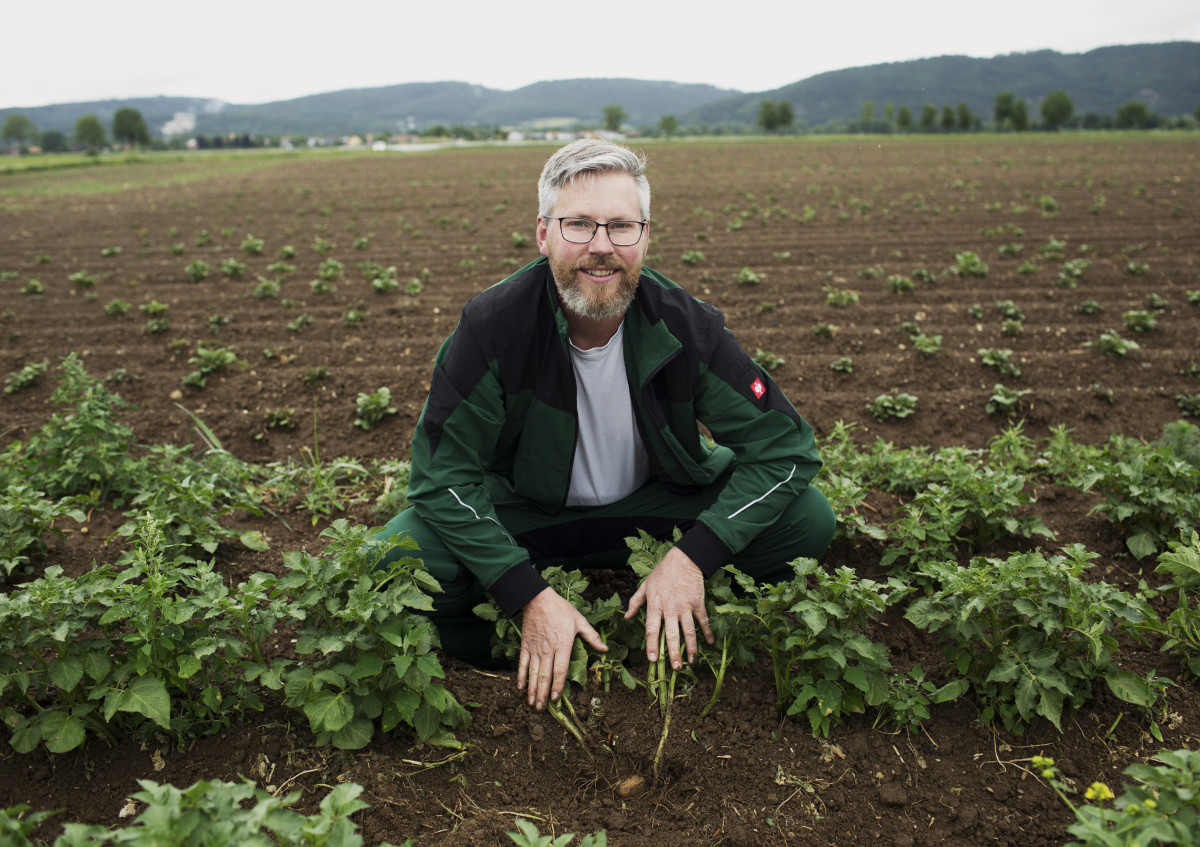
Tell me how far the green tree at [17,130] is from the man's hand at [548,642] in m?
189

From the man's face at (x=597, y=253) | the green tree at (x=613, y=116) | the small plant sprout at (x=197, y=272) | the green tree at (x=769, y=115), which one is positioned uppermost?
the green tree at (x=613, y=116)

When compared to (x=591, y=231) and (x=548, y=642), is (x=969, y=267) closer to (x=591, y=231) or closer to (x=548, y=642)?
(x=591, y=231)

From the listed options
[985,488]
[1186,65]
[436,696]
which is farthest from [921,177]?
[1186,65]

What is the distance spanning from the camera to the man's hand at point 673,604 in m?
2.51

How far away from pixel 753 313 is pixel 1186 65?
234 m

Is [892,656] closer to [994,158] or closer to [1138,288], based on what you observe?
[1138,288]

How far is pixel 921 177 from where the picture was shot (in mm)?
20812

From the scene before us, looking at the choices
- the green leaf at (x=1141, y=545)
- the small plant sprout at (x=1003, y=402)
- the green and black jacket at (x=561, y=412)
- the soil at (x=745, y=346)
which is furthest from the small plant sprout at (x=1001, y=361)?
the green and black jacket at (x=561, y=412)

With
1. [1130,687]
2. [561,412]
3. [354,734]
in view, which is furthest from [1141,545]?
[354,734]

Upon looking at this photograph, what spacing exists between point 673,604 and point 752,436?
771 millimetres

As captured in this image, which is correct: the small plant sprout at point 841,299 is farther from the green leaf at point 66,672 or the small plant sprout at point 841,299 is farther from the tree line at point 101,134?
the tree line at point 101,134

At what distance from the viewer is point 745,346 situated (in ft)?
22.7

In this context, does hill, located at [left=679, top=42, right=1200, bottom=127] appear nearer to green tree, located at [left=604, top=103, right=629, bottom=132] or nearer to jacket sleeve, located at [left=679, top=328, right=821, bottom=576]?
green tree, located at [left=604, top=103, right=629, bottom=132]

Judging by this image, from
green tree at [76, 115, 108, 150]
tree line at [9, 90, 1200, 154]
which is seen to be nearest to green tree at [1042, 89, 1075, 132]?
tree line at [9, 90, 1200, 154]
